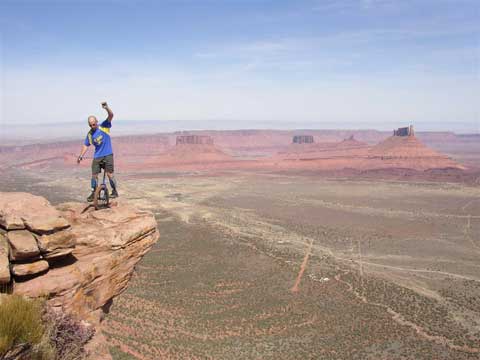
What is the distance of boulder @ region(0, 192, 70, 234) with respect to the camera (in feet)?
23.9

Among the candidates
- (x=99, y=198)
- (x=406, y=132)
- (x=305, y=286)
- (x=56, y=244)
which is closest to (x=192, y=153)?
(x=406, y=132)

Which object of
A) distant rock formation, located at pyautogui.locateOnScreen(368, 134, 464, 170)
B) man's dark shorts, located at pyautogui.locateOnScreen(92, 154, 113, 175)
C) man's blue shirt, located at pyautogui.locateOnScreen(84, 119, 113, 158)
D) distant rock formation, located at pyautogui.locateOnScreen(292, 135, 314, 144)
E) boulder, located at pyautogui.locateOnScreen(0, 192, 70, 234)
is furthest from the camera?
distant rock formation, located at pyautogui.locateOnScreen(292, 135, 314, 144)

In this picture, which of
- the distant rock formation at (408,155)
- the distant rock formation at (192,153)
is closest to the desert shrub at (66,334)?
the distant rock formation at (408,155)

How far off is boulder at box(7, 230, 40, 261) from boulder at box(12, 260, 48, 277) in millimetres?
146

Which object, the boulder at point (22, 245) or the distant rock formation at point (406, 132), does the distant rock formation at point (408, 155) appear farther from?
the boulder at point (22, 245)

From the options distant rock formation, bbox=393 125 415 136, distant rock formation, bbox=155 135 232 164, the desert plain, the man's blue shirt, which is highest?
distant rock formation, bbox=393 125 415 136

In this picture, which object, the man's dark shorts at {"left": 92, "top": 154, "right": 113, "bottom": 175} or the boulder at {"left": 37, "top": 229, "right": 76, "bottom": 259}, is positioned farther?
the man's dark shorts at {"left": 92, "top": 154, "right": 113, "bottom": 175}

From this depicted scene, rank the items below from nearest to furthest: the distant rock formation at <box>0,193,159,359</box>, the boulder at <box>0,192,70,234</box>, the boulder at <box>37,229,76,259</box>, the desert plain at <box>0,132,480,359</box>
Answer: the distant rock formation at <box>0,193,159,359</box>
the boulder at <box>37,229,76,259</box>
the boulder at <box>0,192,70,234</box>
the desert plain at <box>0,132,480,359</box>

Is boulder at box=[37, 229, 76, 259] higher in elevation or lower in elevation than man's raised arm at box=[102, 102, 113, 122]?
lower

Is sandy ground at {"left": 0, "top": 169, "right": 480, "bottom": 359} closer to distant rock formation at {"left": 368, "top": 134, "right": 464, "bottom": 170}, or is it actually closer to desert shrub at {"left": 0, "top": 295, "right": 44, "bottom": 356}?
desert shrub at {"left": 0, "top": 295, "right": 44, "bottom": 356}

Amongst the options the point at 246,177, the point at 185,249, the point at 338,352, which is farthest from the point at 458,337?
the point at 246,177

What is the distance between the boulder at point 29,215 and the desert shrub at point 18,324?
5.78ft

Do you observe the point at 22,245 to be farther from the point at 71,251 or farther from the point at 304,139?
the point at 304,139

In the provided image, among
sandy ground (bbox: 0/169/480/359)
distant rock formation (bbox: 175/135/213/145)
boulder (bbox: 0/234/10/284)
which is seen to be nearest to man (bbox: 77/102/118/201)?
boulder (bbox: 0/234/10/284)
